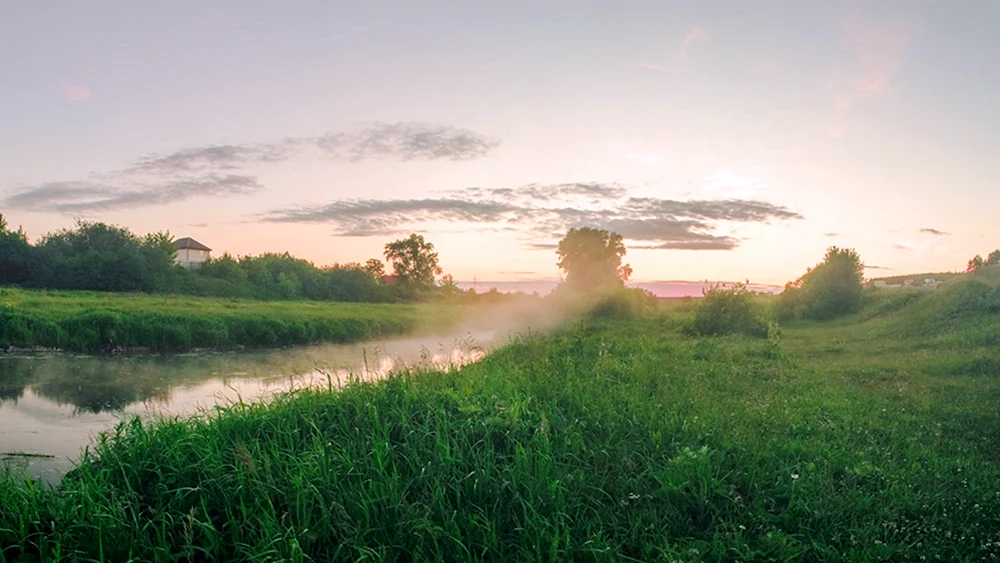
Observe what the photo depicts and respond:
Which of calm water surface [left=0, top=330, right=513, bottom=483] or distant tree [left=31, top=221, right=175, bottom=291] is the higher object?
distant tree [left=31, top=221, right=175, bottom=291]

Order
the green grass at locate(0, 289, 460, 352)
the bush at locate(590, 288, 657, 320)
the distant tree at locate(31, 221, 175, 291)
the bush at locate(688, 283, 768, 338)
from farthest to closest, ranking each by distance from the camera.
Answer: the distant tree at locate(31, 221, 175, 291), the bush at locate(590, 288, 657, 320), the bush at locate(688, 283, 768, 338), the green grass at locate(0, 289, 460, 352)

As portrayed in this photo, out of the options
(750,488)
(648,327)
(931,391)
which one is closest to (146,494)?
(750,488)

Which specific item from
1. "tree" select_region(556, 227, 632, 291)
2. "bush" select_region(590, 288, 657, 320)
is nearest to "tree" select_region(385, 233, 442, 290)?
"tree" select_region(556, 227, 632, 291)

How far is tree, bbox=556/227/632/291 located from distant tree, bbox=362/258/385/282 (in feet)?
61.6

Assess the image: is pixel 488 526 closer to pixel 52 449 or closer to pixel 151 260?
pixel 52 449

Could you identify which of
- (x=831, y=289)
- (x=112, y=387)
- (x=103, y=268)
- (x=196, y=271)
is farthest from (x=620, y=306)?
(x=196, y=271)

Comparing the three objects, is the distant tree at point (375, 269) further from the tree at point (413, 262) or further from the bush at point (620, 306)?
the bush at point (620, 306)

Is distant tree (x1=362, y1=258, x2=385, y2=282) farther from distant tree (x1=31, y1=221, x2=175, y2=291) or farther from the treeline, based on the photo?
distant tree (x1=31, y1=221, x2=175, y2=291)

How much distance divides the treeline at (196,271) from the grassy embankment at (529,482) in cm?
3876

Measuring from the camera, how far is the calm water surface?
30.5 feet

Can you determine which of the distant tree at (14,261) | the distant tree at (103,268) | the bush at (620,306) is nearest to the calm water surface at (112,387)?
the bush at (620,306)

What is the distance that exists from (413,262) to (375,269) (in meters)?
4.38

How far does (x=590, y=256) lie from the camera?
61156 millimetres

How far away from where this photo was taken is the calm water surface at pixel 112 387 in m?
9.30
